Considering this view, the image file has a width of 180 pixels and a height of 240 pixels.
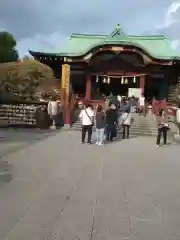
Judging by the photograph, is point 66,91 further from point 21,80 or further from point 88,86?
point 21,80

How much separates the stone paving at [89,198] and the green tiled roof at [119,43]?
16.6m

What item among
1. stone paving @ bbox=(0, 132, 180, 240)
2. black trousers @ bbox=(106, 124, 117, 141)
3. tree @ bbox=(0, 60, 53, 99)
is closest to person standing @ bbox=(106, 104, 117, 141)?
black trousers @ bbox=(106, 124, 117, 141)

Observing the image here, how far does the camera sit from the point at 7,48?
54.0 m

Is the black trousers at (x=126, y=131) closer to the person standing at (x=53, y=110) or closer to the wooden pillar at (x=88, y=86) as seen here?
the person standing at (x=53, y=110)

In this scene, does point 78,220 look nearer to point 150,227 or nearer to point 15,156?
point 150,227

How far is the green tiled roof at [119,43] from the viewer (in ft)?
84.4

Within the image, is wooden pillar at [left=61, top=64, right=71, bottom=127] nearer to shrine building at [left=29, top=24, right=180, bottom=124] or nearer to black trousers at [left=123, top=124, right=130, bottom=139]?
shrine building at [left=29, top=24, right=180, bottom=124]

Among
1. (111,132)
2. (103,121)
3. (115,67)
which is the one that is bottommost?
(111,132)

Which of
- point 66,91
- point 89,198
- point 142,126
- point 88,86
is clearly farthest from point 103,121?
point 88,86

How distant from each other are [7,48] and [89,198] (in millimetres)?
51257

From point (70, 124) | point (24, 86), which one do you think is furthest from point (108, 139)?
point (24, 86)

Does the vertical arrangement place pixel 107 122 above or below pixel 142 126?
above

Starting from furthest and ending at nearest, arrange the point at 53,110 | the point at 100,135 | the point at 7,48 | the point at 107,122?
the point at 7,48
the point at 53,110
the point at 107,122
the point at 100,135

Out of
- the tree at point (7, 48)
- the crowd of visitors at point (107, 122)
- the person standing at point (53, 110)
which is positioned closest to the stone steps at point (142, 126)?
the person standing at point (53, 110)
